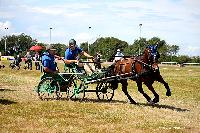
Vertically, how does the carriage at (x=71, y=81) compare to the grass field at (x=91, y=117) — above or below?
above

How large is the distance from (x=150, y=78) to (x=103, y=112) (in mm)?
3405

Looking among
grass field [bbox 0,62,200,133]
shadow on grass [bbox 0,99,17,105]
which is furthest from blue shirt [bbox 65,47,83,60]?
shadow on grass [bbox 0,99,17,105]

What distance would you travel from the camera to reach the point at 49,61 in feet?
56.9

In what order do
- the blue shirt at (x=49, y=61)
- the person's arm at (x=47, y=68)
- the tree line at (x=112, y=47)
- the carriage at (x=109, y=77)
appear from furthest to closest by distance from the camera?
the tree line at (x=112, y=47) → the blue shirt at (x=49, y=61) → the person's arm at (x=47, y=68) → the carriage at (x=109, y=77)

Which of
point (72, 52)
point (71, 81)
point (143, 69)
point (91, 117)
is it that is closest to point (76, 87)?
point (71, 81)

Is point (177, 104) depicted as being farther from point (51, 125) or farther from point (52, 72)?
point (51, 125)

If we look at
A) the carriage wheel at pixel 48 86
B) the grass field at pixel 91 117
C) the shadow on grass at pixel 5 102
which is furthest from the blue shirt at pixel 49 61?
the shadow on grass at pixel 5 102

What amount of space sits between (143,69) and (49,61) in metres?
3.85

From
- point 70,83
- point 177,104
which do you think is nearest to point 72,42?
point 70,83

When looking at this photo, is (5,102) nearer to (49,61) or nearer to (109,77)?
(49,61)

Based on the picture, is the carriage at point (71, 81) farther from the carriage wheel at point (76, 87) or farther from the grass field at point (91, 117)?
the grass field at point (91, 117)

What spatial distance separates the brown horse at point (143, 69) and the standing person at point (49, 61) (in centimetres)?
250

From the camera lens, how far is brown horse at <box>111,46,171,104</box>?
53.8ft

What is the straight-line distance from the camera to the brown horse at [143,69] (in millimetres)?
16413
